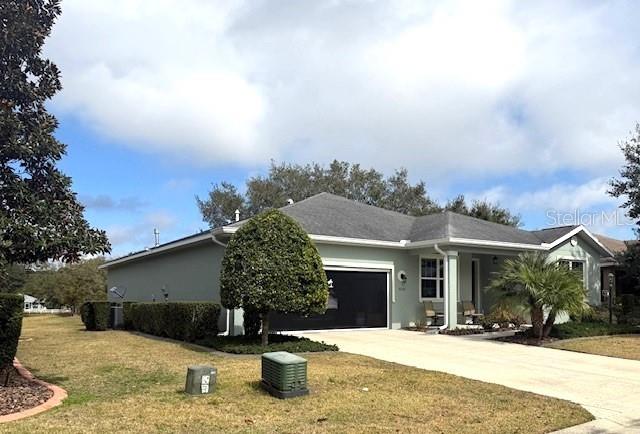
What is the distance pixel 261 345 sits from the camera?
12.0m

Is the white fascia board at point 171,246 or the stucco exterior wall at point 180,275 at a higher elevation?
the white fascia board at point 171,246

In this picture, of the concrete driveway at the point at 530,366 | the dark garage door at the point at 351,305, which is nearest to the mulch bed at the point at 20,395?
the concrete driveway at the point at 530,366

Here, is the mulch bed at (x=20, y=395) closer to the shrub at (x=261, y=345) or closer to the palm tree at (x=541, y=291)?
the shrub at (x=261, y=345)

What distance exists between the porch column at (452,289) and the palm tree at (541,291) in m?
2.35

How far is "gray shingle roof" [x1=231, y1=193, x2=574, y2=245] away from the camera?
1786 cm

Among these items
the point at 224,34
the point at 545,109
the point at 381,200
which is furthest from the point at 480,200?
the point at 224,34

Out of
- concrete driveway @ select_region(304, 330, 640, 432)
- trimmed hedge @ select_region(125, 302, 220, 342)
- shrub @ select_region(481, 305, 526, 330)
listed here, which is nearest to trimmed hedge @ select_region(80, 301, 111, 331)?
trimmed hedge @ select_region(125, 302, 220, 342)

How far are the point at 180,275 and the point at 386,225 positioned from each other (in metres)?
7.34

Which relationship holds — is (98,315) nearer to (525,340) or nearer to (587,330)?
(525,340)

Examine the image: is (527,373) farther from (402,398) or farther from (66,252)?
(66,252)

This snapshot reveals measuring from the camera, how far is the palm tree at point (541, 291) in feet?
47.1

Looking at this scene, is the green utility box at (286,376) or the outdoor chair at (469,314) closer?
the green utility box at (286,376)

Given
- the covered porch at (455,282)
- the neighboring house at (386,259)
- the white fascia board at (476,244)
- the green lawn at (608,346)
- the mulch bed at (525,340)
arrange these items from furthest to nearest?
the covered porch at (455,282)
the white fascia board at (476,244)
the neighboring house at (386,259)
the mulch bed at (525,340)
the green lawn at (608,346)

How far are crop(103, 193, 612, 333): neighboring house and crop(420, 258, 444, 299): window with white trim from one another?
0.11ft
